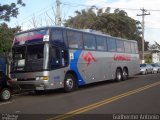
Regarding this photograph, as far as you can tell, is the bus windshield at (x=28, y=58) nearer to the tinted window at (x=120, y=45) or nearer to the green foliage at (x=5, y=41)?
the green foliage at (x=5, y=41)

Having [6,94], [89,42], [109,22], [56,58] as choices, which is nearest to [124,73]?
A: [89,42]

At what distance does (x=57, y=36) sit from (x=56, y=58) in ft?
3.94

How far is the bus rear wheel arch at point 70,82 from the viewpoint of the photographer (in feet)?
60.1

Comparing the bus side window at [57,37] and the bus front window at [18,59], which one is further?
the bus front window at [18,59]

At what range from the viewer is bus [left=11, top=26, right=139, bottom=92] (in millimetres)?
17094

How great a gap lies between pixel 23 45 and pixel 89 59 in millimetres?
4542

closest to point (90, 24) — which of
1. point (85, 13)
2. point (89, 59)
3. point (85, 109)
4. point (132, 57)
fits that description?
point (85, 13)

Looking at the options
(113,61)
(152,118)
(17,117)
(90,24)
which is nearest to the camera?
(152,118)

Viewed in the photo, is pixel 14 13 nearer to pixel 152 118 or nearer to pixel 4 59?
pixel 4 59

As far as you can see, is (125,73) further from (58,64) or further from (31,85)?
(31,85)

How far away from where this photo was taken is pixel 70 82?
18734 mm

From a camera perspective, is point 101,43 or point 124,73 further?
point 124,73

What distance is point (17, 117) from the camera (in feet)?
35.5

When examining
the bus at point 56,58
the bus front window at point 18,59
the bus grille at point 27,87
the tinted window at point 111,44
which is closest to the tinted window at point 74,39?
the bus at point 56,58
